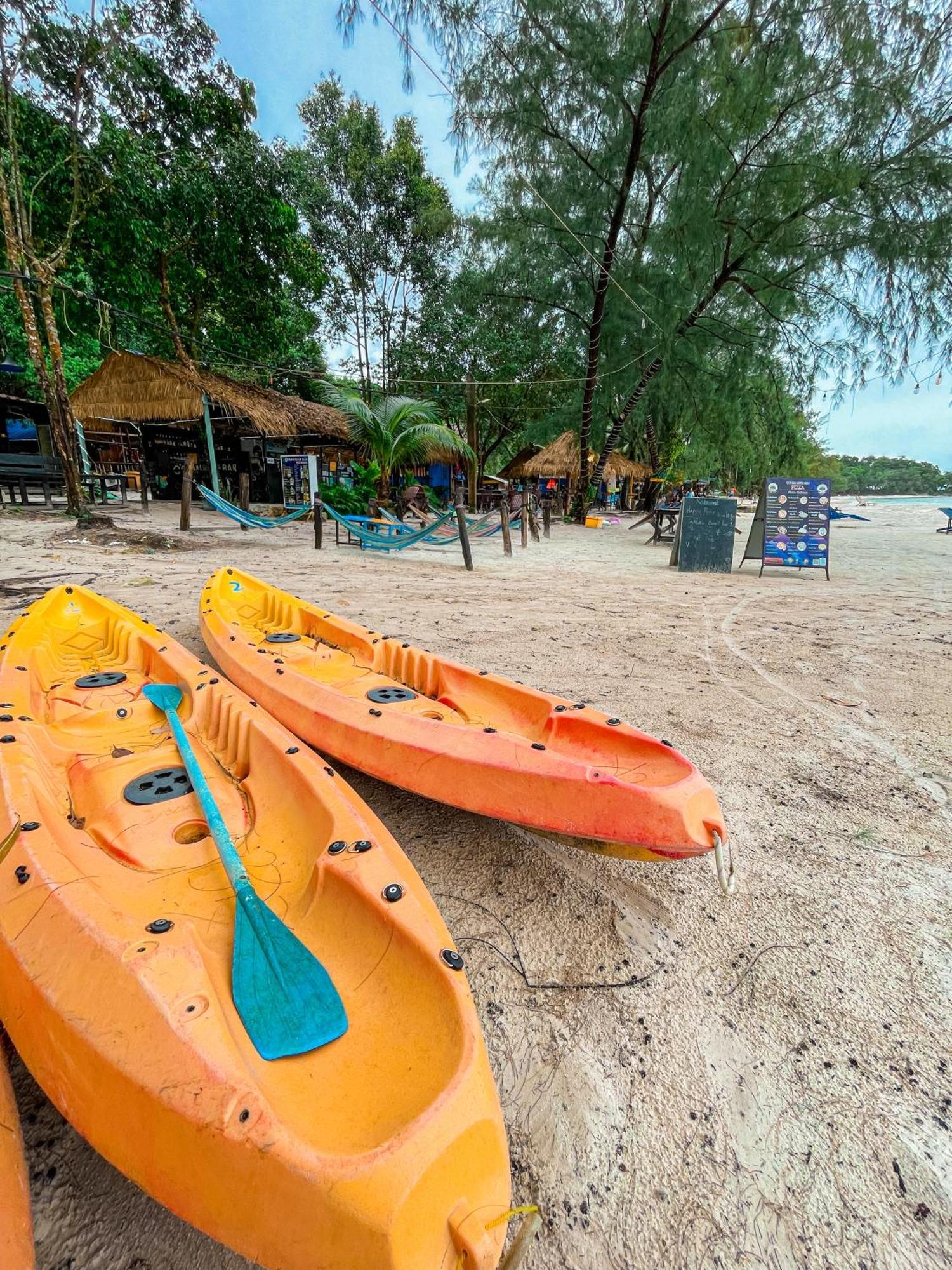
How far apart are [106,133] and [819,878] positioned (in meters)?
12.7

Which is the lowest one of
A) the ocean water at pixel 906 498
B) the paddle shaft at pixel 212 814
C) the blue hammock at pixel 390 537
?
the paddle shaft at pixel 212 814

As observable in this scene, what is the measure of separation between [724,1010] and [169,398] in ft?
43.9

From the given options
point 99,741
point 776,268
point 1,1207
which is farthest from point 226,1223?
point 776,268

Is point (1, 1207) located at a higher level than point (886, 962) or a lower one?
higher

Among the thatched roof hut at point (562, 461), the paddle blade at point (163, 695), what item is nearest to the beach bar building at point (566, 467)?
the thatched roof hut at point (562, 461)

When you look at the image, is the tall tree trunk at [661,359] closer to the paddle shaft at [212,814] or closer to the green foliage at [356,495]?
the green foliage at [356,495]

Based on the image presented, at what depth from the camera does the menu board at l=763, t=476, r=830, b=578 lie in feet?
22.9

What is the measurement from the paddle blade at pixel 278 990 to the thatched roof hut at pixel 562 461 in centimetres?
1728

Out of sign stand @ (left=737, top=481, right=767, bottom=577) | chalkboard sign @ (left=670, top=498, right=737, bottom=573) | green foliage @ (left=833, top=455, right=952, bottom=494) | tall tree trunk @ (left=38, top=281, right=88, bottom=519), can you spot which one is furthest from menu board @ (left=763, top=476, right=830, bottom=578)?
green foliage @ (left=833, top=455, right=952, bottom=494)

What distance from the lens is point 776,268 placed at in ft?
35.4

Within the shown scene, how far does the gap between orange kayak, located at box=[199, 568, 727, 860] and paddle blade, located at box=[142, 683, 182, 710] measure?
29cm

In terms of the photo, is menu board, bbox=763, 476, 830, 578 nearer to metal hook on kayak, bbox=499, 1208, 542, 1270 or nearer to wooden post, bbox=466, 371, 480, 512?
metal hook on kayak, bbox=499, 1208, 542, 1270

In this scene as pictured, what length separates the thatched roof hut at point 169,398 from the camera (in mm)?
11086

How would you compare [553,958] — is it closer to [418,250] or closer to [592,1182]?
[592,1182]
